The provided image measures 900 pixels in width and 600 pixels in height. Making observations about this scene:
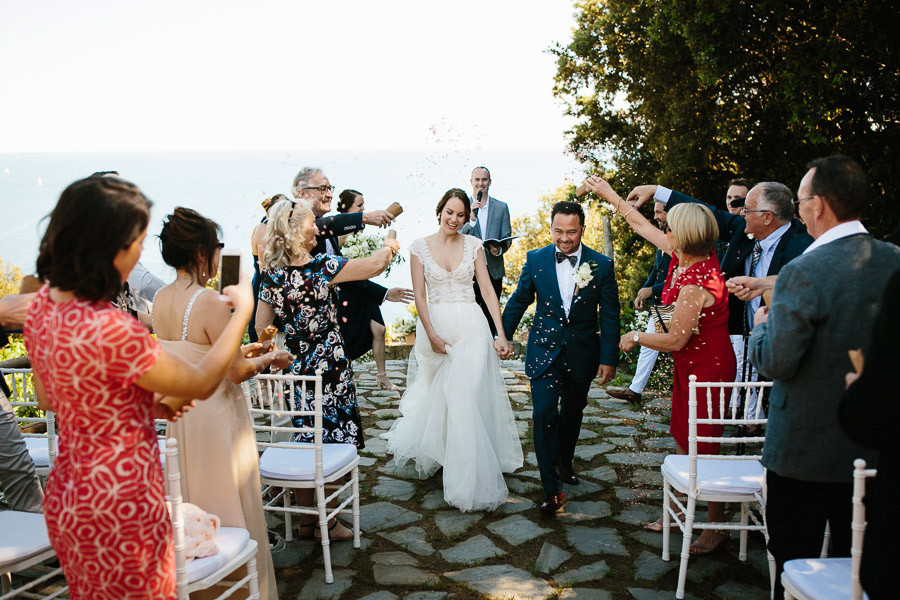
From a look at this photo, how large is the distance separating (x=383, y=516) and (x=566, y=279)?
2125 millimetres

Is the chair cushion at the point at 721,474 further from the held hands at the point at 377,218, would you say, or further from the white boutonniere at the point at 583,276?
the held hands at the point at 377,218

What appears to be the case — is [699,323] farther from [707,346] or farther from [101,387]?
[101,387]

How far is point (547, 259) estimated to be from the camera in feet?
16.2

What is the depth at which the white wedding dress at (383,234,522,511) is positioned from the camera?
4926mm

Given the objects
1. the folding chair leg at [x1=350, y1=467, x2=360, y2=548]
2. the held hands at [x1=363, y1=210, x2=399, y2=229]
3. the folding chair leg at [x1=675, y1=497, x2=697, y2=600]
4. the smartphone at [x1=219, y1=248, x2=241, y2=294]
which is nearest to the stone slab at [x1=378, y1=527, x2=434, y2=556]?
the folding chair leg at [x1=350, y1=467, x2=360, y2=548]

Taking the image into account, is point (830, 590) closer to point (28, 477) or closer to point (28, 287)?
point (28, 287)

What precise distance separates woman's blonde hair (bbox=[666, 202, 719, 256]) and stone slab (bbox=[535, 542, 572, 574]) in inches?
78.6

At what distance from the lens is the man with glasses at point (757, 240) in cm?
464

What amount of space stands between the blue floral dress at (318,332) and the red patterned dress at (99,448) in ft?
7.35

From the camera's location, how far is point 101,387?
1.90 meters

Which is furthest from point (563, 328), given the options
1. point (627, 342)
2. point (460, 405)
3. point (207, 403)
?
point (207, 403)

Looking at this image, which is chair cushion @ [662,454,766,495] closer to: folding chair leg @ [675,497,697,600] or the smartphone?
folding chair leg @ [675,497,697,600]

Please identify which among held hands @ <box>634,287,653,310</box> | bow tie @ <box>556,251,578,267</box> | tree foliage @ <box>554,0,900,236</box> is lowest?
held hands @ <box>634,287,653,310</box>

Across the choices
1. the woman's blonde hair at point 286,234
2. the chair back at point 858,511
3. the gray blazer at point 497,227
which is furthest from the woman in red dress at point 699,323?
the gray blazer at point 497,227
